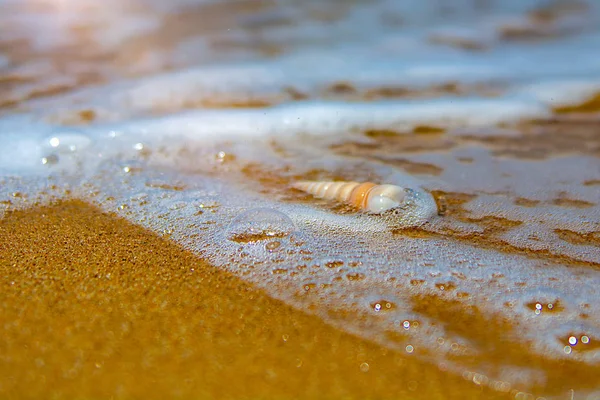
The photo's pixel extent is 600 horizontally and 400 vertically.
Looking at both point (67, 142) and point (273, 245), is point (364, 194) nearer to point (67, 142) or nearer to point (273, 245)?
point (273, 245)

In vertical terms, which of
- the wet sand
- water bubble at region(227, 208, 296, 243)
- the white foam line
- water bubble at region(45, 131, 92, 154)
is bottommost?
the wet sand

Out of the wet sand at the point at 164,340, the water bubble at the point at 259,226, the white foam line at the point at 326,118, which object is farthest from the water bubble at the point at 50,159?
the water bubble at the point at 259,226

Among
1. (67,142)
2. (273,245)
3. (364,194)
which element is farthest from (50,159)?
(364,194)

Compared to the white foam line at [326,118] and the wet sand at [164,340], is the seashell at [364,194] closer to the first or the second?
the wet sand at [164,340]

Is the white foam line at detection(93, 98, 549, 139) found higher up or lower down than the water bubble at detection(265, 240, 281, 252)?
higher up

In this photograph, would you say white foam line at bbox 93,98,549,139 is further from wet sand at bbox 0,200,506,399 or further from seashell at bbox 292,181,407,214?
wet sand at bbox 0,200,506,399

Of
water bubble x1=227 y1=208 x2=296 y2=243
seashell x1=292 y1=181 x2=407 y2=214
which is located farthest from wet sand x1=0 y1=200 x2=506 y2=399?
seashell x1=292 y1=181 x2=407 y2=214
